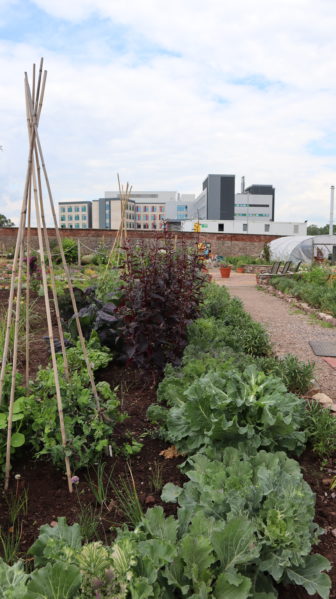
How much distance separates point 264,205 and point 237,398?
69143mm

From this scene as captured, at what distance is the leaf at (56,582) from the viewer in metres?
1.33

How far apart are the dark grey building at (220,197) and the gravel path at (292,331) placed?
50491 millimetres

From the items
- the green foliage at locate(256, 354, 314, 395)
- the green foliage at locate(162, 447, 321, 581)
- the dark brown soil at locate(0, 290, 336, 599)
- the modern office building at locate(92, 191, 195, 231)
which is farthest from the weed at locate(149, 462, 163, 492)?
the modern office building at locate(92, 191, 195, 231)

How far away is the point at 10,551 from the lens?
6.06ft

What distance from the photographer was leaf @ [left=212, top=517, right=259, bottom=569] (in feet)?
4.99

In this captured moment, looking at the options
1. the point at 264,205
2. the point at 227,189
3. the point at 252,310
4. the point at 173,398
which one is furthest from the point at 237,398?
the point at 264,205

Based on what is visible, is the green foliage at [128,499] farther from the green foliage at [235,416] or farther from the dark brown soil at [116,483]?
the green foliage at [235,416]

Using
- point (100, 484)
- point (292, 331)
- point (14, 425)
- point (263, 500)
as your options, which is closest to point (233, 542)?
point (263, 500)

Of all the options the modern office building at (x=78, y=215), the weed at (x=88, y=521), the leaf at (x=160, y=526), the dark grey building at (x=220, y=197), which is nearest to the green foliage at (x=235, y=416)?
the weed at (x=88, y=521)

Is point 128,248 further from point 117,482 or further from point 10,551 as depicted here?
point 10,551

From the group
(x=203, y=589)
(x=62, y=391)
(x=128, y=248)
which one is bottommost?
(x=203, y=589)

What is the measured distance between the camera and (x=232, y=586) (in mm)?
1435

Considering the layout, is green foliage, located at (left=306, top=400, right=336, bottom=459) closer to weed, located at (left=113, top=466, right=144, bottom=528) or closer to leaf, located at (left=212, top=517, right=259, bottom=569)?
weed, located at (left=113, top=466, right=144, bottom=528)

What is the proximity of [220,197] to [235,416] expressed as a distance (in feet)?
196
